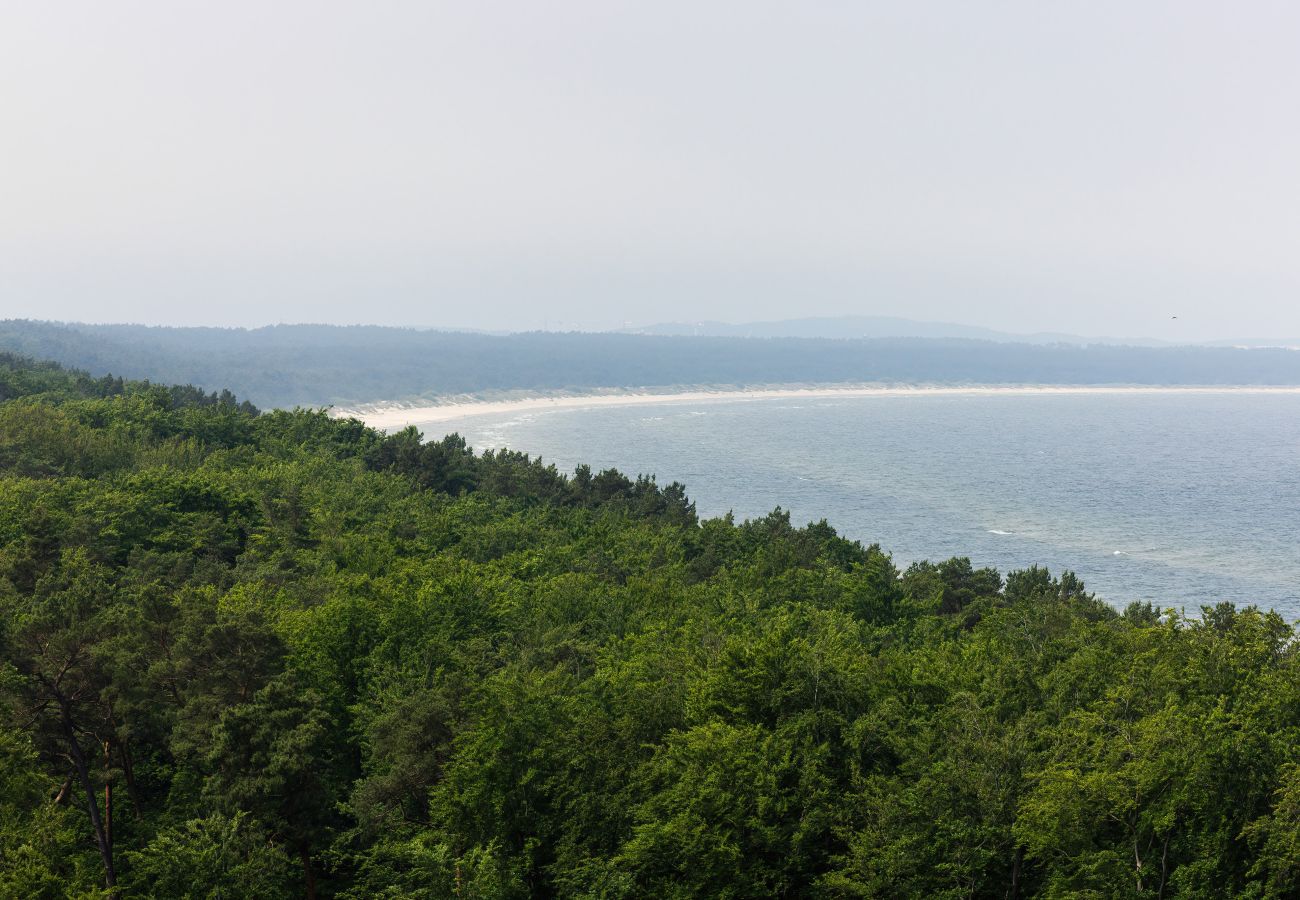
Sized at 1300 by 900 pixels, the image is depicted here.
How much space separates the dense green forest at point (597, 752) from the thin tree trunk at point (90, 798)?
10cm

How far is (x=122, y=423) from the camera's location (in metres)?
82.4

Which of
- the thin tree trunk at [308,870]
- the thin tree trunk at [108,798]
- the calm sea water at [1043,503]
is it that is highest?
the thin tree trunk at [108,798]

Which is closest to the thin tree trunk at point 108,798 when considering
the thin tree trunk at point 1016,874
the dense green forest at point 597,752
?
the dense green forest at point 597,752

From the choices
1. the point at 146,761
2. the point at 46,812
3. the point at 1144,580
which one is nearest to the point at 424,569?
the point at 146,761

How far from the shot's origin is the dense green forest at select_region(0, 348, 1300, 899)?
66.0 feet

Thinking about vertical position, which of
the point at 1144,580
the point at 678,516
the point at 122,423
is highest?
the point at 122,423

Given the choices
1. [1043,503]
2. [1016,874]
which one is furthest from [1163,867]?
[1043,503]

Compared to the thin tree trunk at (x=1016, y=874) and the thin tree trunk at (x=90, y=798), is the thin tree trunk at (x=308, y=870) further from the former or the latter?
the thin tree trunk at (x=1016, y=874)

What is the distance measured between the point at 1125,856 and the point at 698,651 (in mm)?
13336

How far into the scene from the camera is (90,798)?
23.0m

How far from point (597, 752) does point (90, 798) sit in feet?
37.5

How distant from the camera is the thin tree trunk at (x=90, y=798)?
2283 centimetres

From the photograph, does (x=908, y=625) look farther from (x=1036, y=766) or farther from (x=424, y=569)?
(x=1036, y=766)

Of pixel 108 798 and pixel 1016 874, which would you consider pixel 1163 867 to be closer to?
pixel 1016 874
